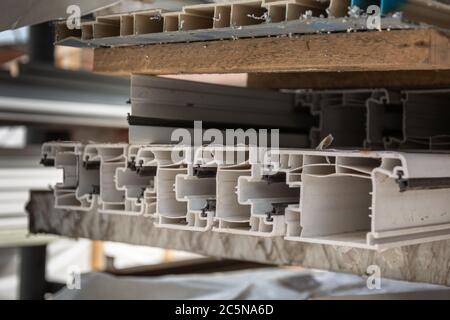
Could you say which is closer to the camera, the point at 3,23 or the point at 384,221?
the point at 384,221

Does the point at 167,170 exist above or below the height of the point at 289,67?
below

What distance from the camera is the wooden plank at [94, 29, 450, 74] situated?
123 cm

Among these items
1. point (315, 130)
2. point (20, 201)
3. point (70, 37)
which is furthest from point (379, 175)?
point (20, 201)

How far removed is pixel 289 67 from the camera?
1.41m

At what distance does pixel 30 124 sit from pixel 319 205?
5.66 feet

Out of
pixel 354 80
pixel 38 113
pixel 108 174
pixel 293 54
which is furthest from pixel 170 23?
pixel 38 113

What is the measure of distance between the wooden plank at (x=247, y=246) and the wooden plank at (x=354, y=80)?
63 centimetres

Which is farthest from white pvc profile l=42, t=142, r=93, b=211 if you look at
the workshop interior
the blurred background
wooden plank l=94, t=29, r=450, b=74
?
the blurred background

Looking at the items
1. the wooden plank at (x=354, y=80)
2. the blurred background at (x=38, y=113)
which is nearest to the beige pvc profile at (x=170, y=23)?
the wooden plank at (x=354, y=80)

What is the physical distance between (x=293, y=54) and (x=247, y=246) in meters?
0.54

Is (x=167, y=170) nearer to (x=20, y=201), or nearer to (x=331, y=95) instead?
(x=331, y=95)

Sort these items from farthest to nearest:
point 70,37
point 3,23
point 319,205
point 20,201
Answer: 1. point 20,201
2. point 70,37
3. point 3,23
4. point 319,205

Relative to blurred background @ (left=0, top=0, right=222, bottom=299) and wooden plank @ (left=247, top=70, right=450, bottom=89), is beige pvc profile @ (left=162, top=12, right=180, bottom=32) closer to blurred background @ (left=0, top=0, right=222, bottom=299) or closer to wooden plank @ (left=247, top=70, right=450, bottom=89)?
wooden plank @ (left=247, top=70, right=450, bottom=89)

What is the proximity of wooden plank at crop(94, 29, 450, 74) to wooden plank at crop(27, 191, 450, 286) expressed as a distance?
0.40 meters
